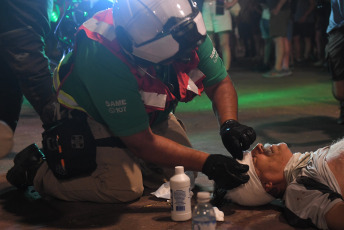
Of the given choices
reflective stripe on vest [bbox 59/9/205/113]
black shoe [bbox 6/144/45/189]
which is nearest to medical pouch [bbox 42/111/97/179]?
reflective stripe on vest [bbox 59/9/205/113]

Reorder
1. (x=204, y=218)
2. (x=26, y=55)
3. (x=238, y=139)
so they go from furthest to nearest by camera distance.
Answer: (x=26, y=55) → (x=238, y=139) → (x=204, y=218)

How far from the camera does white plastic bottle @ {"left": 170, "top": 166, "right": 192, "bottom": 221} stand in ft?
8.87

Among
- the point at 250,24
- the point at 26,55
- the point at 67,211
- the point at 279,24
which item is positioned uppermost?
the point at 26,55

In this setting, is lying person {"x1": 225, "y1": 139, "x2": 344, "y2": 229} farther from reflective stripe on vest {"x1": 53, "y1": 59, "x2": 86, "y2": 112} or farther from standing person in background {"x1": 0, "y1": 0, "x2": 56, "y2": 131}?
standing person in background {"x1": 0, "y1": 0, "x2": 56, "y2": 131}

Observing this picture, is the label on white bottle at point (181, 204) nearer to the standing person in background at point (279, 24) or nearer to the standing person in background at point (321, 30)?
the standing person in background at point (279, 24)

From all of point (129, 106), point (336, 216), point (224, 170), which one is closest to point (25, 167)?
point (129, 106)

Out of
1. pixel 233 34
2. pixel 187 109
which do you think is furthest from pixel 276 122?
pixel 233 34

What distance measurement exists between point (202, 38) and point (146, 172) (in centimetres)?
110

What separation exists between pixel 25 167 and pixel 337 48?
3088mm

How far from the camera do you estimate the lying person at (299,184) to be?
2549 mm

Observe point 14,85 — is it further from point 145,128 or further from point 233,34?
point 233,34

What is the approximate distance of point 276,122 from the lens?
18.1ft

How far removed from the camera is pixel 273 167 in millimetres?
2900

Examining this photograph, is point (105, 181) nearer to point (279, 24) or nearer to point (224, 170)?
point (224, 170)
